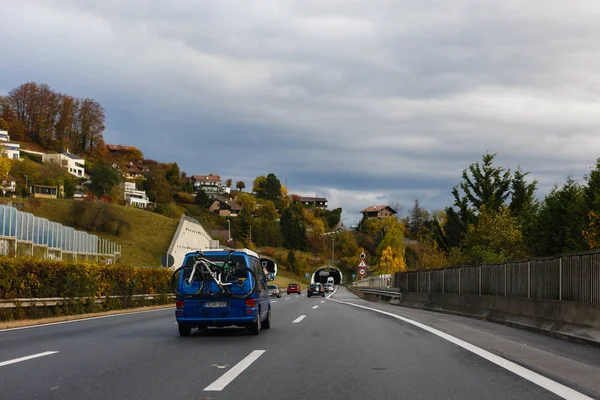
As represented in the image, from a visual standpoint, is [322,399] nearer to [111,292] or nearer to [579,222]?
[111,292]

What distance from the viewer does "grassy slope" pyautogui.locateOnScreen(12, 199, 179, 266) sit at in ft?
314

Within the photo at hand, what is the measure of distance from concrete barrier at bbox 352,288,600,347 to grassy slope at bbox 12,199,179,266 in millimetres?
72065

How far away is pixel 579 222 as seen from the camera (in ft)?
144

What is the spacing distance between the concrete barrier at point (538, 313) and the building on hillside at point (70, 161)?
14422 centimetres

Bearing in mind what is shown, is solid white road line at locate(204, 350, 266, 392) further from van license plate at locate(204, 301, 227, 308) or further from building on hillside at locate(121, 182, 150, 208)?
building on hillside at locate(121, 182, 150, 208)

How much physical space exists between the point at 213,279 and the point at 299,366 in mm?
5255

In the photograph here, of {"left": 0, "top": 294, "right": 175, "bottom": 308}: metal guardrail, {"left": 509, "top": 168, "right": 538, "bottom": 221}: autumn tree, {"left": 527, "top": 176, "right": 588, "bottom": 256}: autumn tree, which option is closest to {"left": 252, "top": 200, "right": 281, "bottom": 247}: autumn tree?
{"left": 509, "top": 168, "right": 538, "bottom": 221}: autumn tree

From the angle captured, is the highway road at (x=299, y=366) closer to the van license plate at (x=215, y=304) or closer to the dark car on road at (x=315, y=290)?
the van license plate at (x=215, y=304)

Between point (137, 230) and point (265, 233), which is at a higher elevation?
point (265, 233)

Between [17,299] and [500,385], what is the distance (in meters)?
17.2

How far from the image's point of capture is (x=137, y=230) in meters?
109

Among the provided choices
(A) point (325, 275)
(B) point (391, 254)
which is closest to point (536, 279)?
(B) point (391, 254)

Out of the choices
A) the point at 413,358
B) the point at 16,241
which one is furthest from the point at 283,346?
the point at 16,241

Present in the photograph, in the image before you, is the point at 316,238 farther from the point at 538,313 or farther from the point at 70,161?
the point at 538,313
